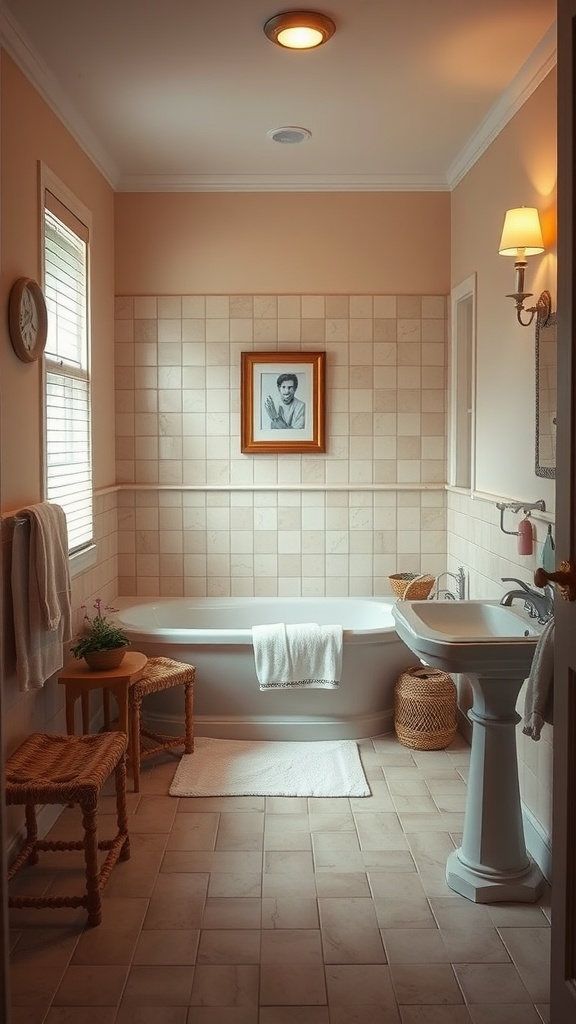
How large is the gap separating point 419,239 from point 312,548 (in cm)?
180

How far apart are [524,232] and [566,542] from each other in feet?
5.61

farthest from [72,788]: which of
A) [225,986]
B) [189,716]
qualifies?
[189,716]

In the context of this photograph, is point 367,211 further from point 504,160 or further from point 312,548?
point 312,548

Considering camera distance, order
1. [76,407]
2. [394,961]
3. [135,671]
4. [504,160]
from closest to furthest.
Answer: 1. [394,961]
2. [135,671]
3. [504,160]
4. [76,407]

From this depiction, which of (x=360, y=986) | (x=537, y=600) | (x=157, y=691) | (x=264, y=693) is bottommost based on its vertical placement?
(x=360, y=986)

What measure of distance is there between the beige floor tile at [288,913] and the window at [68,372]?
5.75 ft

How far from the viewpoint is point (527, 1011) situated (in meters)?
2.29

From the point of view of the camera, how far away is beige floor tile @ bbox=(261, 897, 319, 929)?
2.72 m

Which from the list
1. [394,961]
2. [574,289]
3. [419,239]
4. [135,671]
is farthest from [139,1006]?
[419,239]

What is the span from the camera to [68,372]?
399cm

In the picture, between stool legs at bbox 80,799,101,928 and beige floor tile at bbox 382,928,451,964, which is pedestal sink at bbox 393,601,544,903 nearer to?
beige floor tile at bbox 382,928,451,964

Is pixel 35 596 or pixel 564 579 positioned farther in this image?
pixel 35 596

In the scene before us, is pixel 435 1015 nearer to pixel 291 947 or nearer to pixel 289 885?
pixel 291 947

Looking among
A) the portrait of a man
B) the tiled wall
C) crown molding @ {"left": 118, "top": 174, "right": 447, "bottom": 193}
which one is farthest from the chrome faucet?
crown molding @ {"left": 118, "top": 174, "right": 447, "bottom": 193}
